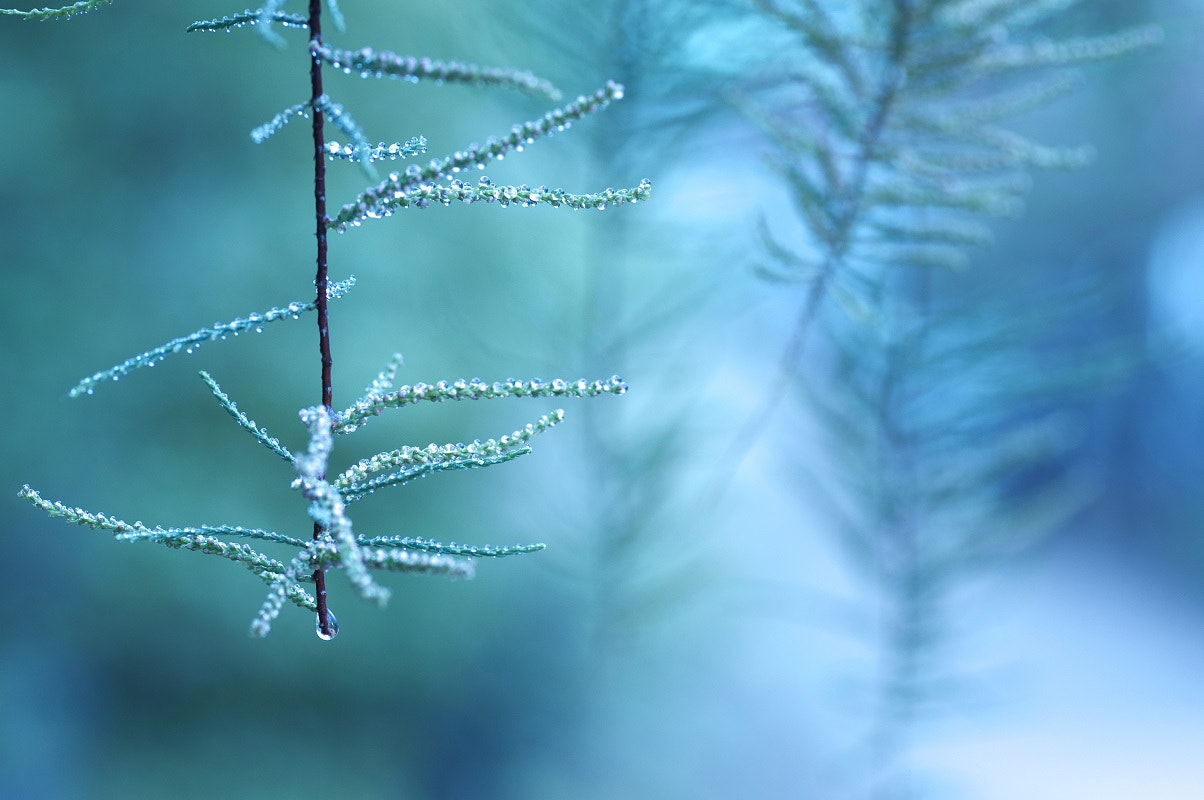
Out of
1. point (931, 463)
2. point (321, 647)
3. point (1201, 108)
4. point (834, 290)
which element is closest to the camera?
point (834, 290)

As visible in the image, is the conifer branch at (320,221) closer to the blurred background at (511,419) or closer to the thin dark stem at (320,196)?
the thin dark stem at (320,196)

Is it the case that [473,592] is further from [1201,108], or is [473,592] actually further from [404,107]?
[1201,108]

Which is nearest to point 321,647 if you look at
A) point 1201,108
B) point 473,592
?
point 473,592

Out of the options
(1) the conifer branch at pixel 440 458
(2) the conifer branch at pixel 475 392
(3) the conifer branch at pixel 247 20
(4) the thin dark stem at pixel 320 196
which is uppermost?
(3) the conifer branch at pixel 247 20

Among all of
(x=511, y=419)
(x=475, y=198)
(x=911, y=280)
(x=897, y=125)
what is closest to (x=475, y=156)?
(x=475, y=198)

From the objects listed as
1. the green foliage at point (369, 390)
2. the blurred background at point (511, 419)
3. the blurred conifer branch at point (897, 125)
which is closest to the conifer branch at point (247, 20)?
the green foliage at point (369, 390)

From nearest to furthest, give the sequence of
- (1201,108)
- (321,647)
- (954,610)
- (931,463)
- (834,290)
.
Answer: (834,290) → (931,463) → (954,610) → (321,647) → (1201,108)

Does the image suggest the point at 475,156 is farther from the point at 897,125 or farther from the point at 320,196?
the point at 897,125
